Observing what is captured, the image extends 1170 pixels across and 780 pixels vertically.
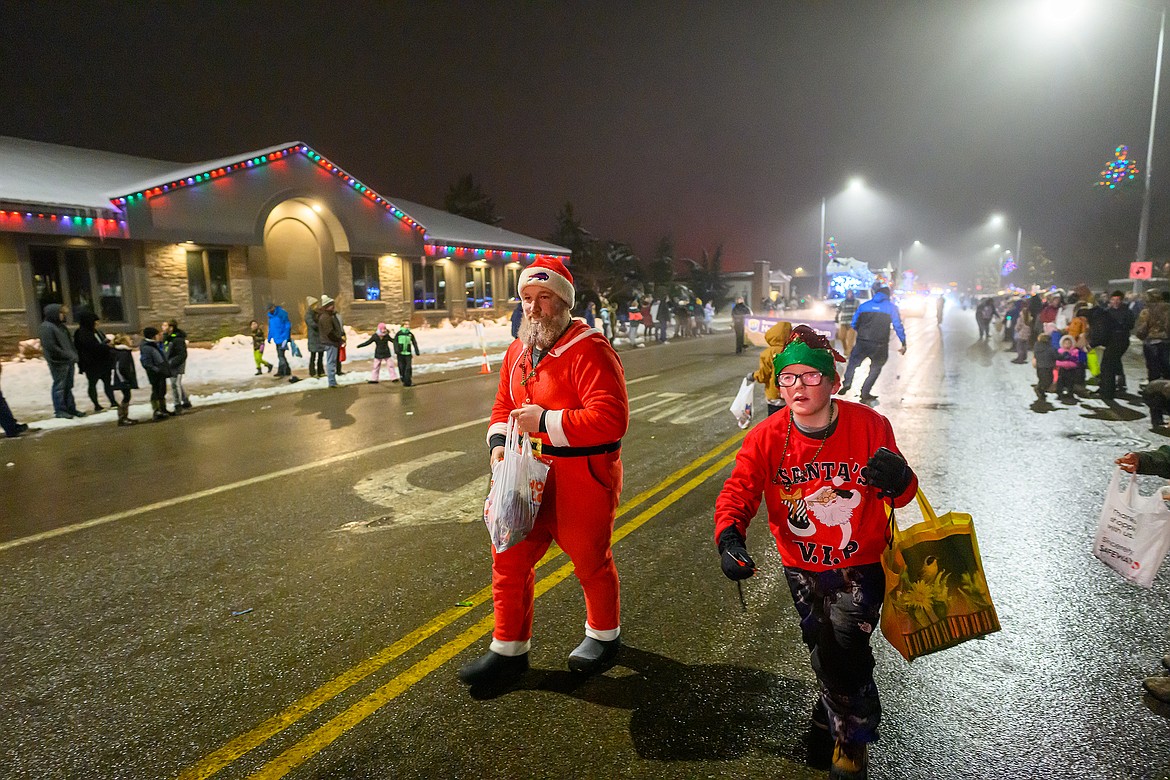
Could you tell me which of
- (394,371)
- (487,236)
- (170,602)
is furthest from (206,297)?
(170,602)

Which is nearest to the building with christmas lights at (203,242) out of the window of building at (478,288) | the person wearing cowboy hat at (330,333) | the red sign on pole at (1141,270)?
the window of building at (478,288)

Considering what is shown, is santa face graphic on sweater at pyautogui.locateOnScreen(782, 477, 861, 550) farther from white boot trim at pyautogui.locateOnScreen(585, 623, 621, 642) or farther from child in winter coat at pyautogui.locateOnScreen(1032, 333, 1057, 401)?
child in winter coat at pyautogui.locateOnScreen(1032, 333, 1057, 401)

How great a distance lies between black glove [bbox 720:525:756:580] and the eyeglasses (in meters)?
0.60

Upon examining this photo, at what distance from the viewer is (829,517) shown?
258 cm

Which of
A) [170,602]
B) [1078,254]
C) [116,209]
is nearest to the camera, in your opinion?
[170,602]

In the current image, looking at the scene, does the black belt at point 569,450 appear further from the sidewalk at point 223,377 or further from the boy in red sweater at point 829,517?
the sidewalk at point 223,377

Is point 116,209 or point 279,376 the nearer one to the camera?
point 279,376

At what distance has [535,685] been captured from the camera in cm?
326

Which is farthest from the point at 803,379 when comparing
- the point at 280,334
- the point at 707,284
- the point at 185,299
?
the point at 707,284

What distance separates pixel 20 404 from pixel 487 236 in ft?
73.1

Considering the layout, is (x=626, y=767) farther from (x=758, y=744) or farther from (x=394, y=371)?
Result: (x=394, y=371)

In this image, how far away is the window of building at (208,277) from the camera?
20641mm

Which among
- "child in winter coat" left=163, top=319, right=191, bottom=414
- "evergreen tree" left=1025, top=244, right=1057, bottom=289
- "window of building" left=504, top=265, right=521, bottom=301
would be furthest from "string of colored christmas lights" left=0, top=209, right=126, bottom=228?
"evergreen tree" left=1025, top=244, right=1057, bottom=289

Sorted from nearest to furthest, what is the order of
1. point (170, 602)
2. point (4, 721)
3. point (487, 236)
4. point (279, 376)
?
1. point (4, 721)
2. point (170, 602)
3. point (279, 376)
4. point (487, 236)
